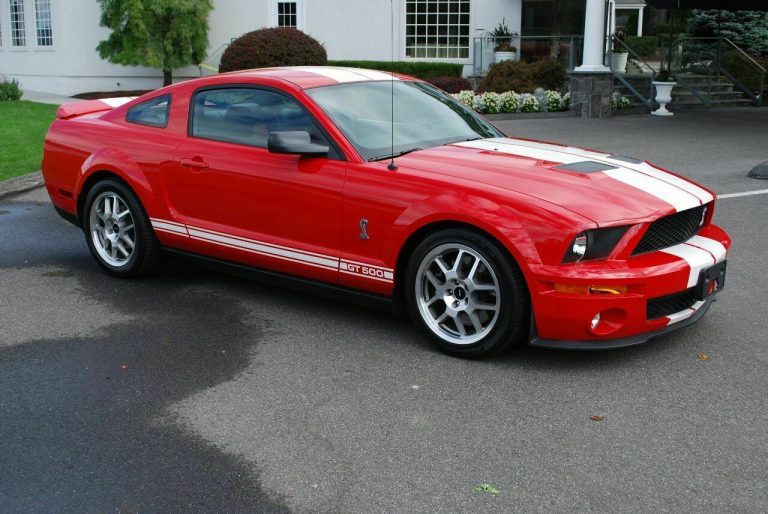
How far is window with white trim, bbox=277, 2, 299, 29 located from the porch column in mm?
10139

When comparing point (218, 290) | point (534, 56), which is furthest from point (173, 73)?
point (218, 290)

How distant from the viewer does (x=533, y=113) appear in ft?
66.0

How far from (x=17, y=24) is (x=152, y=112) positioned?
25.6 metres

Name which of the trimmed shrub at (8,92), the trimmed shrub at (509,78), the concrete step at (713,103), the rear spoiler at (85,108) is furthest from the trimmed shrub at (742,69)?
the rear spoiler at (85,108)

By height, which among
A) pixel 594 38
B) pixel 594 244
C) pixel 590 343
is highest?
pixel 594 38

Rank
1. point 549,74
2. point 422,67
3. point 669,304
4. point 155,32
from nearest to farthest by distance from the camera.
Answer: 1. point 669,304
2. point 549,74
3. point 155,32
4. point 422,67

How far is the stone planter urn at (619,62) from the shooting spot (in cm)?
2285

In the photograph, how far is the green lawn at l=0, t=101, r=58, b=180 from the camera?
12431 mm

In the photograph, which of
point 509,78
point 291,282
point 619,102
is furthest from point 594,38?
point 291,282

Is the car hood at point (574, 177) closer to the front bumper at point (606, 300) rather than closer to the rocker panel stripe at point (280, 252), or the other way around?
the front bumper at point (606, 300)

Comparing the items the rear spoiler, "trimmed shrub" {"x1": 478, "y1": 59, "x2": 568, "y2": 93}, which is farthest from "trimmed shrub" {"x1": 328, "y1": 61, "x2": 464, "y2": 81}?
the rear spoiler

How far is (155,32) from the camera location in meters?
24.7

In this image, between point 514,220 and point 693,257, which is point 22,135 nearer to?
point 514,220

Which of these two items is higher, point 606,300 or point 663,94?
point 663,94
